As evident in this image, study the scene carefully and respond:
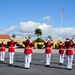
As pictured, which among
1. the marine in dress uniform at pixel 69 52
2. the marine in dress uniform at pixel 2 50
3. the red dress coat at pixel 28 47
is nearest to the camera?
the marine in dress uniform at pixel 69 52

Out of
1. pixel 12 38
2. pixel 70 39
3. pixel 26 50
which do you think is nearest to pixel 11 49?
pixel 12 38

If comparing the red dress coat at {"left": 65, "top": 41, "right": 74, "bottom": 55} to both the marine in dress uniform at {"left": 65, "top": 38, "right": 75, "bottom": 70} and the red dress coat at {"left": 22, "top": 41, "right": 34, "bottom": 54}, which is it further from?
the red dress coat at {"left": 22, "top": 41, "right": 34, "bottom": 54}

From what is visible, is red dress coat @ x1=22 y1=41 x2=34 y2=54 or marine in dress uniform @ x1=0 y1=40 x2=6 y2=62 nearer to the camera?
red dress coat @ x1=22 y1=41 x2=34 y2=54

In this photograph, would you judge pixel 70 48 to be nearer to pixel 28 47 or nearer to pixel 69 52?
pixel 69 52

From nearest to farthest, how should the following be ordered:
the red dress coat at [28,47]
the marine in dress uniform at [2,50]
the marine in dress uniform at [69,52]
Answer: the marine in dress uniform at [69,52]
the red dress coat at [28,47]
the marine in dress uniform at [2,50]

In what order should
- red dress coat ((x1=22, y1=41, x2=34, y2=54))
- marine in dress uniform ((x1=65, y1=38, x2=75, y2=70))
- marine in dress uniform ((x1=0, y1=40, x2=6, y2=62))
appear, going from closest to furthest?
marine in dress uniform ((x1=65, y1=38, x2=75, y2=70))
red dress coat ((x1=22, y1=41, x2=34, y2=54))
marine in dress uniform ((x1=0, y1=40, x2=6, y2=62))

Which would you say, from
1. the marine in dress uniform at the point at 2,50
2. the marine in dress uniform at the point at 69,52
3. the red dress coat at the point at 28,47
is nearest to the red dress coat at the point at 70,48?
the marine in dress uniform at the point at 69,52

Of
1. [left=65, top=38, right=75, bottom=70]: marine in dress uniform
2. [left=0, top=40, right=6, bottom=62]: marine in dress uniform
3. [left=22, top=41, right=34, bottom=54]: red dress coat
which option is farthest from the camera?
[left=0, top=40, right=6, bottom=62]: marine in dress uniform

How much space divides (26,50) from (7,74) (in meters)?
3.69

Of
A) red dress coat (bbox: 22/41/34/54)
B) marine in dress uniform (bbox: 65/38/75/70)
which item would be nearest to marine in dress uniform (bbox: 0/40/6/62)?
red dress coat (bbox: 22/41/34/54)

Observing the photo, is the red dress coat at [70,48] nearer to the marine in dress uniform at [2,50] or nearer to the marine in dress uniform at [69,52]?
the marine in dress uniform at [69,52]

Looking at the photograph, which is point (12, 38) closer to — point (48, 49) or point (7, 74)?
point (48, 49)

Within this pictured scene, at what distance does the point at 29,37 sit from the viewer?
60.1 ft

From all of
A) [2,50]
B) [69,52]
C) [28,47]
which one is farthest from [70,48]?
[2,50]
